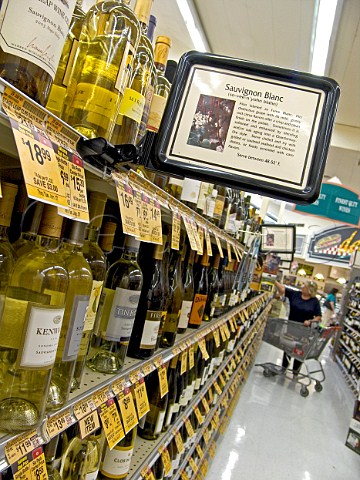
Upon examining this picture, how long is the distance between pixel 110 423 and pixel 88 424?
114 mm

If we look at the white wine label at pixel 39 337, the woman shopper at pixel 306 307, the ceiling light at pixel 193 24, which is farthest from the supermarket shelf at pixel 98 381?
Answer: the woman shopper at pixel 306 307

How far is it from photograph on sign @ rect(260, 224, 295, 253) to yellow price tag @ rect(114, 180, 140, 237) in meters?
4.52

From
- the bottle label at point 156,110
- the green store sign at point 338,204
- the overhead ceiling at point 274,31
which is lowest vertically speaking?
the bottle label at point 156,110

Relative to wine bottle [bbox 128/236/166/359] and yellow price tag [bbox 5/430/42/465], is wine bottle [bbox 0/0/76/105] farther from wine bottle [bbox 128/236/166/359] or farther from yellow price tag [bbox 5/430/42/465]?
wine bottle [bbox 128/236/166/359]

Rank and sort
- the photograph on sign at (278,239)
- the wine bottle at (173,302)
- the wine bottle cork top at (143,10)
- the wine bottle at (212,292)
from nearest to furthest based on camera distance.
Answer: the wine bottle cork top at (143,10) < the wine bottle at (173,302) < the wine bottle at (212,292) < the photograph on sign at (278,239)

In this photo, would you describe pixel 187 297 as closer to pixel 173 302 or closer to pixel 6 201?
pixel 173 302

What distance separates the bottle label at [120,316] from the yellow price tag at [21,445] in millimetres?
486

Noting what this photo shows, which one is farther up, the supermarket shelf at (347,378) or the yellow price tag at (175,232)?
the yellow price tag at (175,232)

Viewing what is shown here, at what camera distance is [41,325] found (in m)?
0.71

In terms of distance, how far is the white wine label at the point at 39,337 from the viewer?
702 mm

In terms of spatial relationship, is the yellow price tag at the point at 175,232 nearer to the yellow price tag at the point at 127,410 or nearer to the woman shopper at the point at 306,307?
the yellow price tag at the point at 127,410

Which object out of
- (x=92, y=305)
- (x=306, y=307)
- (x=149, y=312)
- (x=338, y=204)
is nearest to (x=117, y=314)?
(x=92, y=305)

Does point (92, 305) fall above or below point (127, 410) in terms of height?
above

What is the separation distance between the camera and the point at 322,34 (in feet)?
15.5
